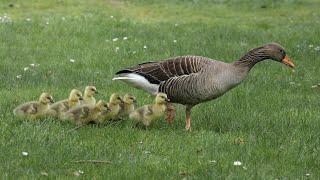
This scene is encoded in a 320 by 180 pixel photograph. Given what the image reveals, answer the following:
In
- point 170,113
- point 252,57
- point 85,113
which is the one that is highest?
point 252,57

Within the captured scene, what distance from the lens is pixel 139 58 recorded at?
13.6m

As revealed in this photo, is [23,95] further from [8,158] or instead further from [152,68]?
[8,158]

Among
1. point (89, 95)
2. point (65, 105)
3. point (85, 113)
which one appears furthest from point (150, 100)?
point (85, 113)

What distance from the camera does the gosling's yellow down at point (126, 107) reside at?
906cm

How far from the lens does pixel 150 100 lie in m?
10.5

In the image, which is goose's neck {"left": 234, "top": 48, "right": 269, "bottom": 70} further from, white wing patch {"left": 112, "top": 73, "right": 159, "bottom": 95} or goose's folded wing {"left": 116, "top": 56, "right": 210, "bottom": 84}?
white wing patch {"left": 112, "top": 73, "right": 159, "bottom": 95}

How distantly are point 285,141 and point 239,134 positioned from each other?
607 mm

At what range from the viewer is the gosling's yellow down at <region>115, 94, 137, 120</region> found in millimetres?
9062

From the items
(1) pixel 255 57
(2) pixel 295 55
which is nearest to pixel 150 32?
(2) pixel 295 55

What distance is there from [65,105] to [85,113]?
43 centimetres

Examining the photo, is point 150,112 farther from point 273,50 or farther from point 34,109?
Result: point 273,50

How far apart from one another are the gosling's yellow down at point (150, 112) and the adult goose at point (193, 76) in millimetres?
214

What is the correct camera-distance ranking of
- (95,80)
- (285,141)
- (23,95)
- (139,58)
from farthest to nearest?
(139,58) < (95,80) < (23,95) < (285,141)

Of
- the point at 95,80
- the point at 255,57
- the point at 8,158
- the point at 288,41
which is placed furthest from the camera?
the point at 288,41
